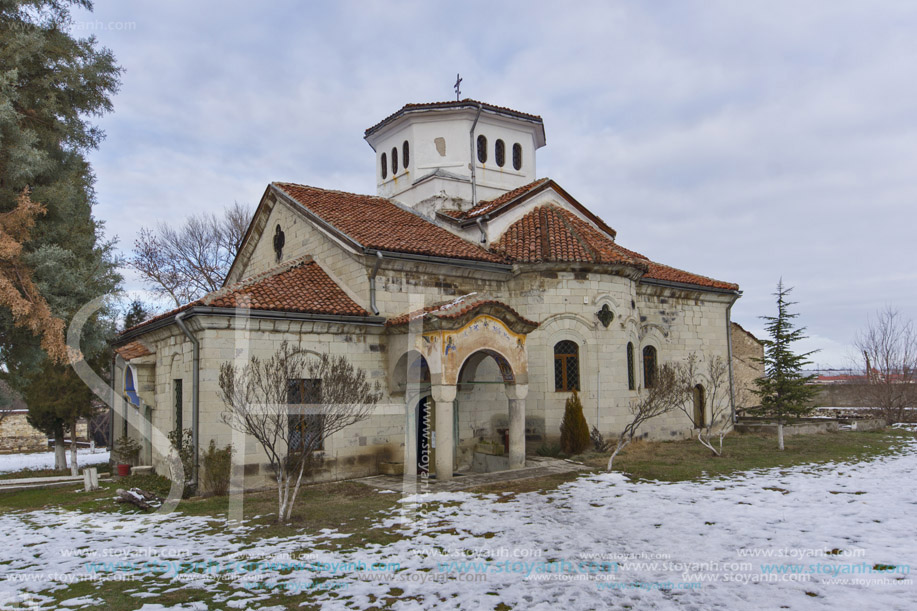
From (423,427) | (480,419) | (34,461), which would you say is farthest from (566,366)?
(34,461)

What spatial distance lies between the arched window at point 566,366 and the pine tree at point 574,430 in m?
0.64

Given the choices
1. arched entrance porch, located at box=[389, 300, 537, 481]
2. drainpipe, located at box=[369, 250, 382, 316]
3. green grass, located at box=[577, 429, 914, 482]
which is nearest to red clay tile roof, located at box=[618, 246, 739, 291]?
green grass, located at box=[577, 429, 914, 482]

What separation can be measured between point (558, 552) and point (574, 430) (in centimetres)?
649

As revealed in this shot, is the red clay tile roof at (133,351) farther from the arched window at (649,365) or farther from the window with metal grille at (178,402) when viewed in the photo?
the arched window at (649,365)

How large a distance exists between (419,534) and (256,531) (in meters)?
2.17

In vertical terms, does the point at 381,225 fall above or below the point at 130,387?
above

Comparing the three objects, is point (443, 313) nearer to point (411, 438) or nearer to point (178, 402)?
point (411, 438)

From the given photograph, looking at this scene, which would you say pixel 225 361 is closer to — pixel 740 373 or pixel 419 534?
pixel 419 534

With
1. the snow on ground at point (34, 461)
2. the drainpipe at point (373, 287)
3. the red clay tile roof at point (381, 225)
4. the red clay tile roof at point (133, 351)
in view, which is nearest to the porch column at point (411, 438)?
the drainpipe at point (373, 287)

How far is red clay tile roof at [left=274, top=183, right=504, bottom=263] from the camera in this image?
1286 centimetres

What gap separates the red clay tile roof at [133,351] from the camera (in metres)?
13.7

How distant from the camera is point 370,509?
29.3ft

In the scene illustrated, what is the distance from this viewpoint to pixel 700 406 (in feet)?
58.2

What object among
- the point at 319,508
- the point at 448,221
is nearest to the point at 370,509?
the point at 319,508
